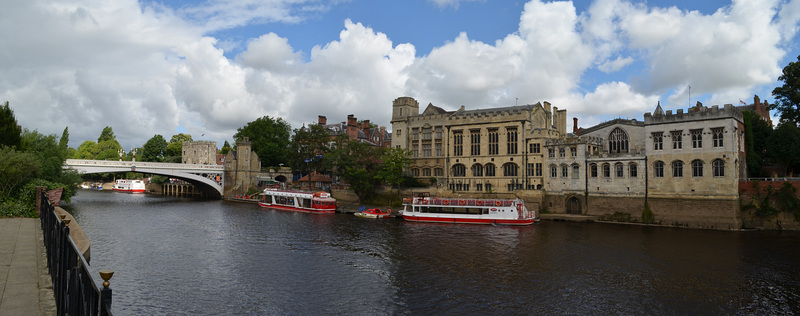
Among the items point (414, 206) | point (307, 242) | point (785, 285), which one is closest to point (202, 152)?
point (414, 206)

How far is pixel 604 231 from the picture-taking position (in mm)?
51500

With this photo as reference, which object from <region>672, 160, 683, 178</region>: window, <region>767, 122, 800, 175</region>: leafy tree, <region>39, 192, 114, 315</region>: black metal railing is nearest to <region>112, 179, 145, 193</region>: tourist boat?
<region>672, 160, 683, 178</region>: window

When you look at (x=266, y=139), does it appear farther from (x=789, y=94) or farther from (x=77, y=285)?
(x=77, y=285)

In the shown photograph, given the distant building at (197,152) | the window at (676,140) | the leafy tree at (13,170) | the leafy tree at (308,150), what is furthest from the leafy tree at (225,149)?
the window at (676,140)

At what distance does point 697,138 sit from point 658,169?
217 inches

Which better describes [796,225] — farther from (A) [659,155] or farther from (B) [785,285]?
(B) [785,285]

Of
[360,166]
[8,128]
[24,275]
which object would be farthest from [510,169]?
[24,275]

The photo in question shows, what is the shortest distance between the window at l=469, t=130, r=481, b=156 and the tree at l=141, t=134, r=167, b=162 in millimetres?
102662

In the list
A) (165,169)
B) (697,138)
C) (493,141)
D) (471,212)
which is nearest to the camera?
(697,138)

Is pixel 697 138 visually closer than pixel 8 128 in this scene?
No

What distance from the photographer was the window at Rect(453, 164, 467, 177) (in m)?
75.4

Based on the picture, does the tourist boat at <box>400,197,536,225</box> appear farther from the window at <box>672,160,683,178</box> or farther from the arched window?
the window at <box>672,160,683,178</box>

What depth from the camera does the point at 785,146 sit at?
56.5 m

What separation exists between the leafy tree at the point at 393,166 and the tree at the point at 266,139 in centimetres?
4267
